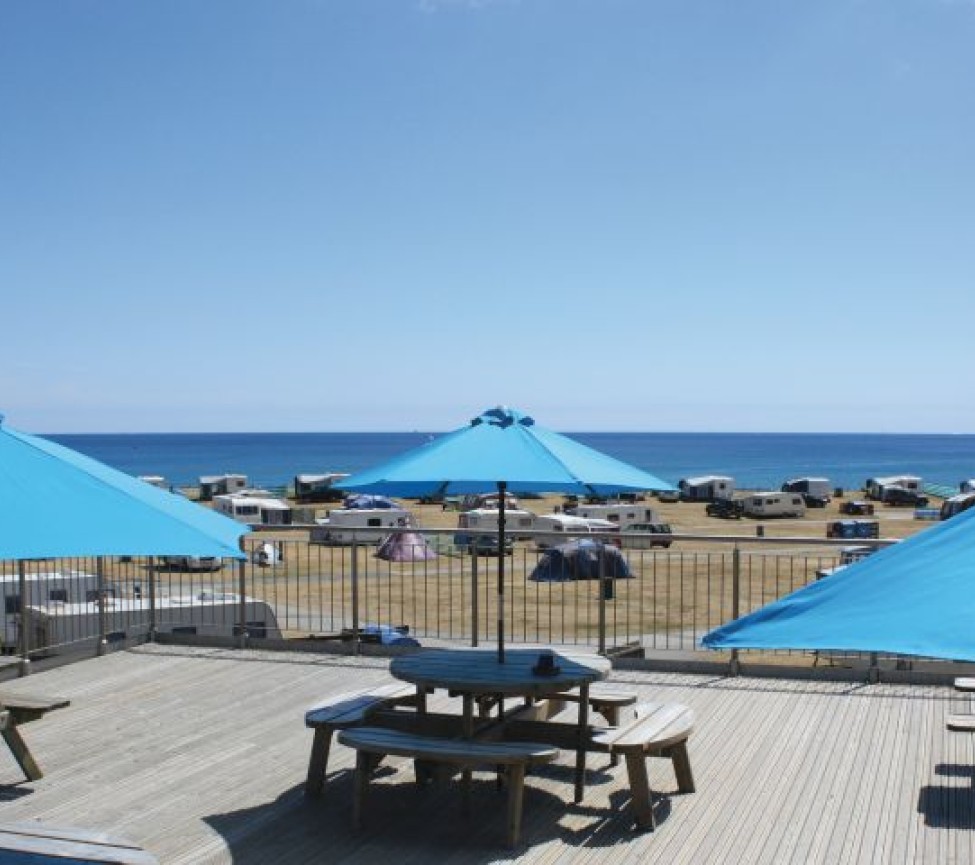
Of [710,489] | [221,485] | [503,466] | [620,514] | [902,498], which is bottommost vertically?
[902,498]

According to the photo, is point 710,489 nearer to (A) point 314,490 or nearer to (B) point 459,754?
(A) point 314,490

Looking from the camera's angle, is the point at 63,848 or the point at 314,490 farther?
the point at 314,490

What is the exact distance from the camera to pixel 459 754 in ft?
18.8

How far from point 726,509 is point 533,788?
60117mm

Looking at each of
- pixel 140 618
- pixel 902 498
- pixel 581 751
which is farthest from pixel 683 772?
pixel 902 498

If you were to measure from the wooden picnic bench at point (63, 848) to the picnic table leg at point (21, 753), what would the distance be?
2532 millimetres

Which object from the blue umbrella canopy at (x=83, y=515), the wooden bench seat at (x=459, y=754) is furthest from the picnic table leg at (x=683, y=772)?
the blue umbrella canopy at (x=83, y=515)

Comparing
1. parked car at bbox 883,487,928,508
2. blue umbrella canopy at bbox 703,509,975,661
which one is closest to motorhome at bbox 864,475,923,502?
parked car at bbox 883,487,928,508

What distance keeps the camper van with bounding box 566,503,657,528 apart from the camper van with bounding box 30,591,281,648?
36.7m

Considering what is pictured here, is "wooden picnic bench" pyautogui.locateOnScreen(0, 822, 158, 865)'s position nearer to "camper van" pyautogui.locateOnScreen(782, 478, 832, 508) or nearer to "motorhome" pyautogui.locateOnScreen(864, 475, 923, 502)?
A: "camper van" pyautogui.locateOnScreen(782, 478, 832, 508)

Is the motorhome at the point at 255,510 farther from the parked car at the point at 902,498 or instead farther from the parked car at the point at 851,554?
A: the parked car at the point at 902,498

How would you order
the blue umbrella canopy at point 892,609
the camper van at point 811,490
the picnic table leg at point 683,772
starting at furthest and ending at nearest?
1. the camper van at point 811,490
2. the picnic table leg at point 683,772
3. the blue umbrella canopy at point 892,609

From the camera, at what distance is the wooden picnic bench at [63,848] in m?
4.14

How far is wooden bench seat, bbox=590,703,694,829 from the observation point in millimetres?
6098
